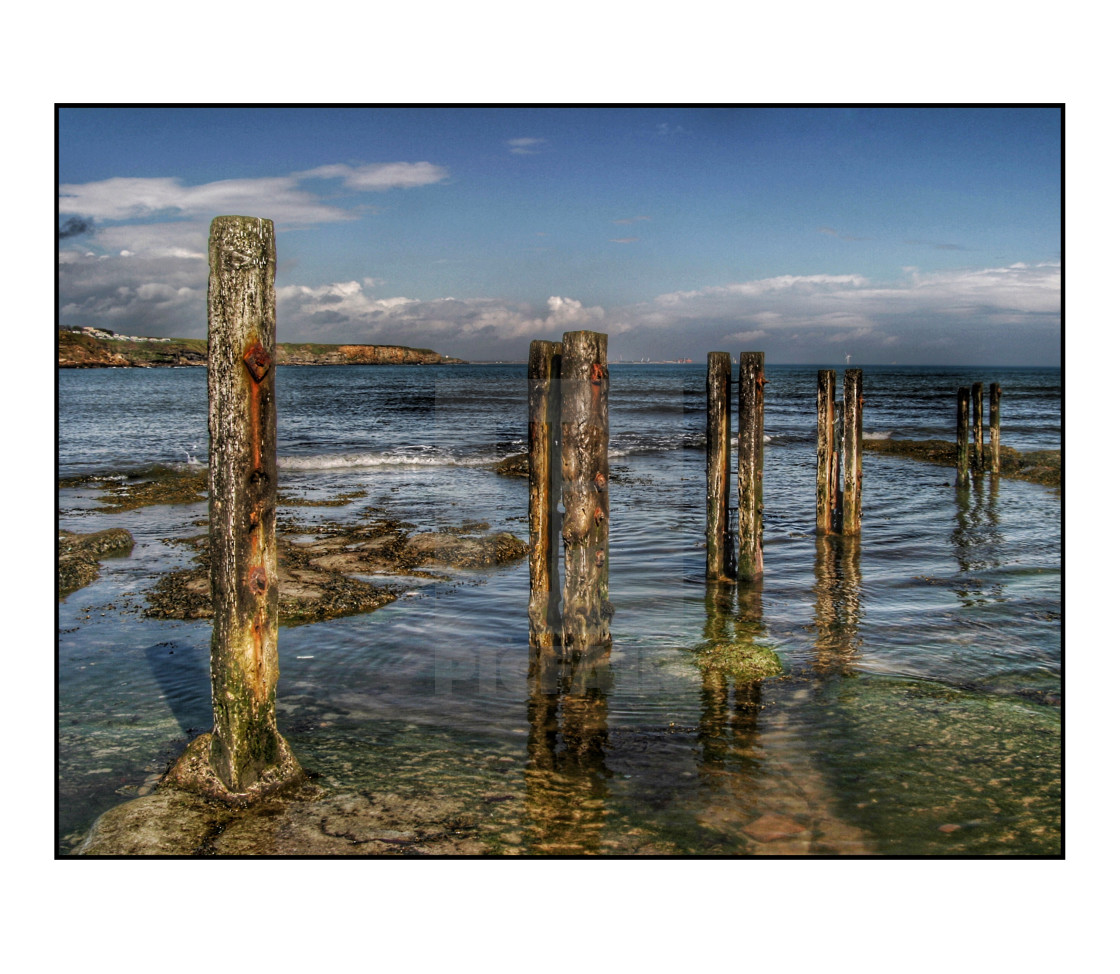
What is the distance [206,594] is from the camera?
9.34m

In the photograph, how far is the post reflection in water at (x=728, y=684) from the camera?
570 cm

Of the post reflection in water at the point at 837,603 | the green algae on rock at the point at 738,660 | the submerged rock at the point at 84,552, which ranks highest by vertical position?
the submerged rock at the point at 84,552

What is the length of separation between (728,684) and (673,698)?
0.58 m

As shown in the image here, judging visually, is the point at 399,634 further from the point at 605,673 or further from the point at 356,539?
the point at 356,539

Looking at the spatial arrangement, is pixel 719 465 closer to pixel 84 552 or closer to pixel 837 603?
pixel 837 603

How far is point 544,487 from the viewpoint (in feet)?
25.2

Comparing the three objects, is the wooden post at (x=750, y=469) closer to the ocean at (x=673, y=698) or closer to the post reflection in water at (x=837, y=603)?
the ocean at (x=673, y=698)

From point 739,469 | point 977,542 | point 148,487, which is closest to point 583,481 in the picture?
point 739,469

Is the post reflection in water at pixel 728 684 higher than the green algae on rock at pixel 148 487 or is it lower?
lower

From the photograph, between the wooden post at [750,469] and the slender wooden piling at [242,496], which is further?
the wooden post at [750,469]

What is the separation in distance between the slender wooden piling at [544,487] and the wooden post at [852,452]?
674 cm

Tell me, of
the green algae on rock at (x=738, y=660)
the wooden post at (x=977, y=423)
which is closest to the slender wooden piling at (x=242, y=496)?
the green algae on rock at (x=738, y=660)

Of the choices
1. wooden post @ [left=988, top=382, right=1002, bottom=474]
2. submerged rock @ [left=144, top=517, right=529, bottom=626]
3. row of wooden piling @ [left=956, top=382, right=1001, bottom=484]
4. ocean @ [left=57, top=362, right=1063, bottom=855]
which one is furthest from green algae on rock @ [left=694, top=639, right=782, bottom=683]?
wooden post @ [left=988, top=382, right=1002, bottom=474]

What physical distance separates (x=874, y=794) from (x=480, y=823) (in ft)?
7.83
